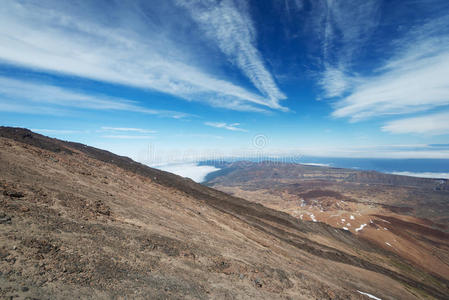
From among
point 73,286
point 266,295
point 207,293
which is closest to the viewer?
point 73,286

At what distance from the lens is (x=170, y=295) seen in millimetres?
8594

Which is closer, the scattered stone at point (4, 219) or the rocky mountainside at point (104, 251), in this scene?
the rocky mountainside at point (104, 251)

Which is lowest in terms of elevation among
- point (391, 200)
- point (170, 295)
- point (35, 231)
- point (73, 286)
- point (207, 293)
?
point (391, 200)

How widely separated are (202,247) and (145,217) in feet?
17.9

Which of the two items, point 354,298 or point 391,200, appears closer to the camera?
point 354,298

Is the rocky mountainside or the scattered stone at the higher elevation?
the scattered stone

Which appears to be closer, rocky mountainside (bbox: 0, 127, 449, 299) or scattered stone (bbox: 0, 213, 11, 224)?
rocky mountainside (bbox: 0, 127, 449, 299)

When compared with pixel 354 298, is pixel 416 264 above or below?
below

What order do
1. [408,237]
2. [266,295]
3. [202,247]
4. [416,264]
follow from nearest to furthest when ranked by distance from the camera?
[266,295], [202,247], [416,264], [408,237]

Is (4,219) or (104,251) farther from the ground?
(4,219)

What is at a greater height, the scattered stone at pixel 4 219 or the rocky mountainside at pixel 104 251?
the scattered stone at pixel 4 219

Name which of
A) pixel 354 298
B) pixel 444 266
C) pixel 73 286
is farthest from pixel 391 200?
pixel 73 286

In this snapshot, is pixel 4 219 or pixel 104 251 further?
pixel 104 251

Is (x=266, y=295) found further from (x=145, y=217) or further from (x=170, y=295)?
(x=145, y=217)
